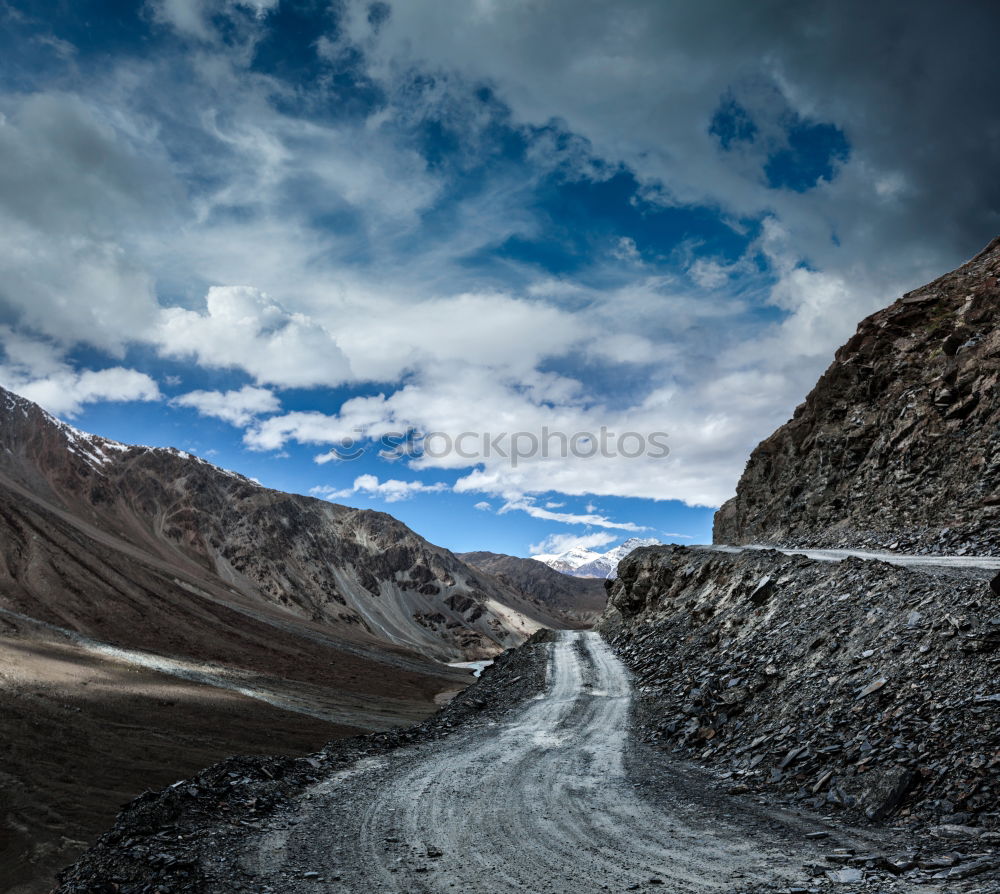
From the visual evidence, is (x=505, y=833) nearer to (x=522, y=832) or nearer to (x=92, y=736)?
(x=522, y=832)

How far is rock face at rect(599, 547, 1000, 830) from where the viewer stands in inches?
398

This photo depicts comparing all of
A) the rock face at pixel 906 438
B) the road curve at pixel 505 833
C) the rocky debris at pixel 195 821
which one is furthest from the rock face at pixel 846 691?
the rock face at pixel 906 438

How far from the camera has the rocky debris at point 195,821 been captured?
8.52m

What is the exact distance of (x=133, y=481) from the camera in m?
155

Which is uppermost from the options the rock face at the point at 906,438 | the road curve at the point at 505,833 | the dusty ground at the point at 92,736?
the rock face at the point at 906,438

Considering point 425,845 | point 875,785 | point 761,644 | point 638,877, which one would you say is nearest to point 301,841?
point 425,845

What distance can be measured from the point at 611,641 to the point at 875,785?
28.3 metres

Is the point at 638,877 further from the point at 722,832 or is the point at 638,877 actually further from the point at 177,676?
the point at 177,676

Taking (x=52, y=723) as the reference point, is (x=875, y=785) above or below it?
above

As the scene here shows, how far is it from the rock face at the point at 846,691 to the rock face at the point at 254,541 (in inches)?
3745

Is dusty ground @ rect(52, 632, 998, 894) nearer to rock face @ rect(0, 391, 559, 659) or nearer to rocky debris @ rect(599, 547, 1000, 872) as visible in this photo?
rocky debris @ rect(599, 547, 1000, 872)

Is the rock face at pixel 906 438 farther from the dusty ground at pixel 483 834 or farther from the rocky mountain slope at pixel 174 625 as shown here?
the rocky mountain slope at pixel 174 625

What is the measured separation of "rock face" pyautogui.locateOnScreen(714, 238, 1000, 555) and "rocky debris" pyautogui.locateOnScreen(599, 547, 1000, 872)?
885 centimetres

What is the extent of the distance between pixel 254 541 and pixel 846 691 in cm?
15599
